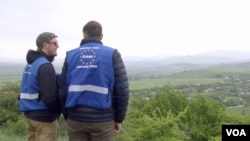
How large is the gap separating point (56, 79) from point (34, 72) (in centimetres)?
29

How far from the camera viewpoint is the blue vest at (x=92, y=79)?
473 cm

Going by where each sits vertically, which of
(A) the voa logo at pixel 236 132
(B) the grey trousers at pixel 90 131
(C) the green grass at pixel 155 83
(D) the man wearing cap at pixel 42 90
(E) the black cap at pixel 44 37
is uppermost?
(E) the black cap at pixel 44 37

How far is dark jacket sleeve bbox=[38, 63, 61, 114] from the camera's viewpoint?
199 inches

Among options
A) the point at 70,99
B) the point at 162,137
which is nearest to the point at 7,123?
the point at 162,137

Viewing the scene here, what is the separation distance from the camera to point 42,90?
16.7 ft

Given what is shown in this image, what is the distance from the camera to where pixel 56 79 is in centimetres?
518

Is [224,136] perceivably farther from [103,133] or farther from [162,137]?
[162,137]

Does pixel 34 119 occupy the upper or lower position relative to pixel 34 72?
lower

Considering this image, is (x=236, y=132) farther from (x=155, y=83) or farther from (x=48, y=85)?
(x=155, y=83)

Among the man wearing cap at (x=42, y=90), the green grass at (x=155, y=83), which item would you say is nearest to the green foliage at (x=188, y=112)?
the man wearing cap at (x=42, y=90)

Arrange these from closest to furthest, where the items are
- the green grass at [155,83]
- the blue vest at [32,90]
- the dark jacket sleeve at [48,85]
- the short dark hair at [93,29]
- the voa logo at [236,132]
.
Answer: the short dark hair at [93,29]
the dark jacket sleeve at [48,85]
the blue vest at [32,90]
the voa logo at [236,132]
the green grass at [155,83]

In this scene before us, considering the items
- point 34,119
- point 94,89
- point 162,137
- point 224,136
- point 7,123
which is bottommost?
point 162,137

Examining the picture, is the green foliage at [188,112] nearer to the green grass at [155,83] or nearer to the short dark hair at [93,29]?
the short dark hair at [93,29]

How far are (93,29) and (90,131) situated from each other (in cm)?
116
